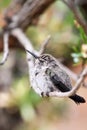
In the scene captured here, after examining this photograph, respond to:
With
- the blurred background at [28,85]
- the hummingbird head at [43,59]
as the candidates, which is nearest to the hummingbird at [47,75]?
the hummingbird head at [43,59]

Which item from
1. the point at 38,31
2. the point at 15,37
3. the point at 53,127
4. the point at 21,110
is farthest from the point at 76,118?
the point at 15,37

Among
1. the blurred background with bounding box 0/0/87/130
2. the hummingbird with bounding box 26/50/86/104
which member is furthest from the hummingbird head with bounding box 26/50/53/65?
the blurred background with bounding box 0/0/87/130

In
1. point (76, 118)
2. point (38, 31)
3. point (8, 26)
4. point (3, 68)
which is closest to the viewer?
point (8, 26)

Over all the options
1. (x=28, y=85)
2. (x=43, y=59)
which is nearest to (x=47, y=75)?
(x=43, y=59)

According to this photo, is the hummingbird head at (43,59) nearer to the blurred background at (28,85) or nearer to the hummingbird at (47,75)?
the hummingbird at (47,75)

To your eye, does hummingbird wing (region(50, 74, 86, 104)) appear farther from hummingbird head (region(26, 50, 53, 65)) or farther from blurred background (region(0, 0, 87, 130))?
blurred background (region(0, 0, 87, 130))

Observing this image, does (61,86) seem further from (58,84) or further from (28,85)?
(28,85)

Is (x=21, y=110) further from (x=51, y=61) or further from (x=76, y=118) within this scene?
(x=51, y=61)
